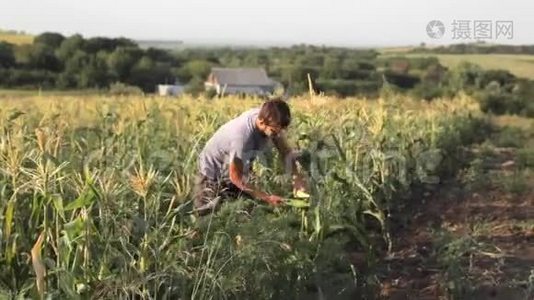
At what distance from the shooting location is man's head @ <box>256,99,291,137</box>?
4371mm

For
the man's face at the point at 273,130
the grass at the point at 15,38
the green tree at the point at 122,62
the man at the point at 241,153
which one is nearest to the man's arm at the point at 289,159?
the man at the point at 241,153

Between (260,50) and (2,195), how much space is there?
32155 millimetres

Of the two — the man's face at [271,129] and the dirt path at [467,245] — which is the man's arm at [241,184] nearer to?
the man's face at [271,129]

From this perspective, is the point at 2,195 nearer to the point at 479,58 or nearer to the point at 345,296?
the point at 345,296

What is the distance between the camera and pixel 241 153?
4.55m

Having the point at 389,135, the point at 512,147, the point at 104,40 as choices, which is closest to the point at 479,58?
the point at 512,147

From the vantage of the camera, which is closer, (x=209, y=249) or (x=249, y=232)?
(x=209, y=249)

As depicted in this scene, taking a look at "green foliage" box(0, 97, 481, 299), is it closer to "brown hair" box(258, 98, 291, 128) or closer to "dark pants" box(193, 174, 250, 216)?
"dark pants" box(193, 174, 250, 216)

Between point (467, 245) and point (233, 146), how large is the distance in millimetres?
1474

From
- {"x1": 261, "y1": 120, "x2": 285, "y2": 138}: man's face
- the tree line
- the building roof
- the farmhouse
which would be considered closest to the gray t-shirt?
{"x1": 261, "y1": 120, "x2": 285, "y2": 138}: man's face

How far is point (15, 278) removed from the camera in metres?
3.26

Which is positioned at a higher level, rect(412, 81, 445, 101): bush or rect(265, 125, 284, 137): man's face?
rect(265, 125, 284, 137): man's face

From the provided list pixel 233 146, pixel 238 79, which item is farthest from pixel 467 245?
pixel 238 79

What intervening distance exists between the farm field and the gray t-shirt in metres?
0.17
